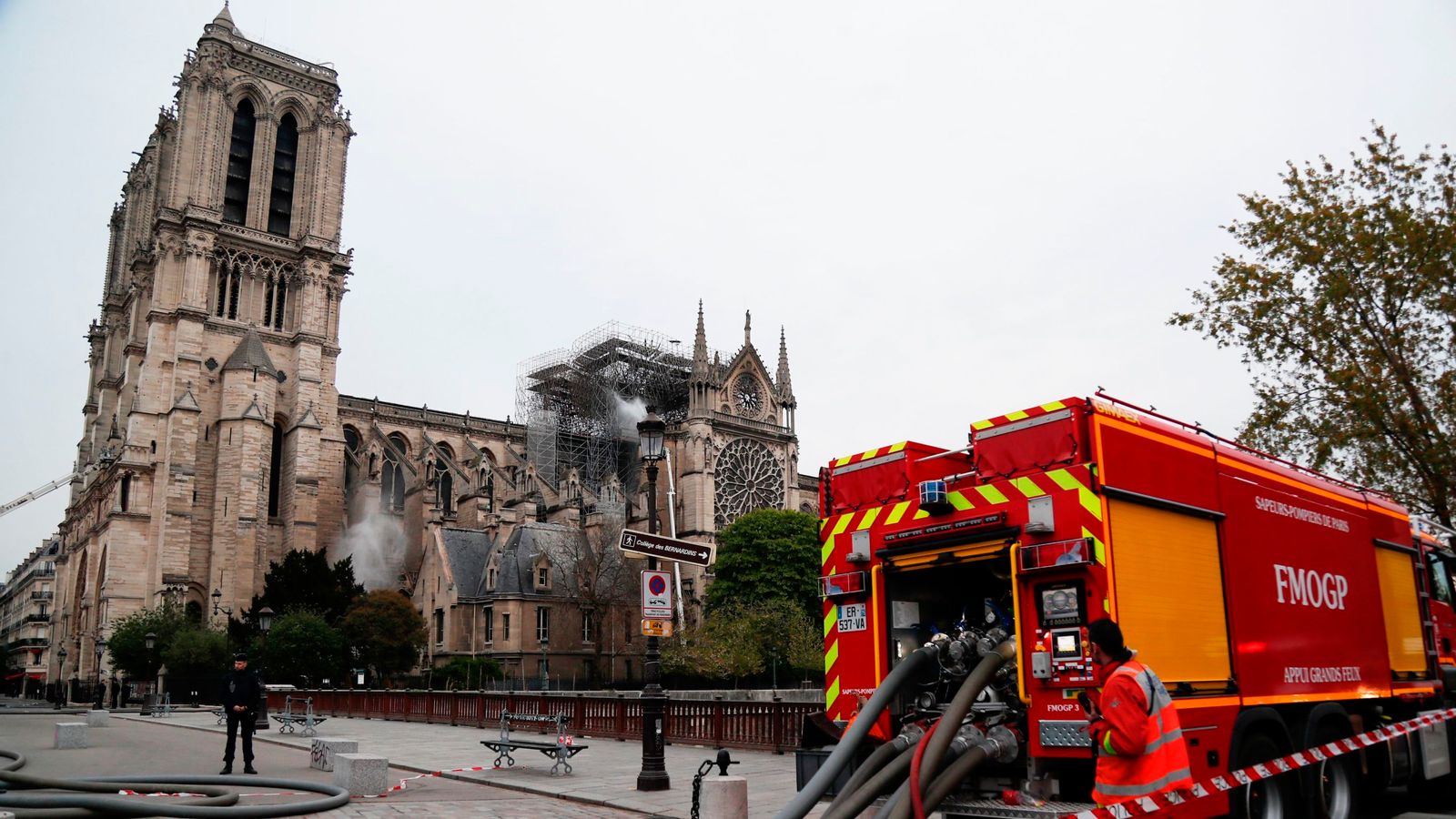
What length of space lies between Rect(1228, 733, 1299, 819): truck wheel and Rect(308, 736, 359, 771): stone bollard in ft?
35.3

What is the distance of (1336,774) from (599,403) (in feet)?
210

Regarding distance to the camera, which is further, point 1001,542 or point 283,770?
point 283,770

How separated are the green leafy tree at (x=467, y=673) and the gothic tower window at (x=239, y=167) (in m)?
31.0

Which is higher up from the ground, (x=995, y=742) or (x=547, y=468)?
(x=547, y=468)

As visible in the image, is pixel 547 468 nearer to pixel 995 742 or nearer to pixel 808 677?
pixel 808 677

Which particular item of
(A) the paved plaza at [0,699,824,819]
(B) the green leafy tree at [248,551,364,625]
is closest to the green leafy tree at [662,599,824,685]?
(B) the green leafy tree at [248,551,364,625]

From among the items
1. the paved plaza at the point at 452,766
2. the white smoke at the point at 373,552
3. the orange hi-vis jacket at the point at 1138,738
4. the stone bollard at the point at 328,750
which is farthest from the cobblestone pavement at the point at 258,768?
the white smoke at the point at 373,552

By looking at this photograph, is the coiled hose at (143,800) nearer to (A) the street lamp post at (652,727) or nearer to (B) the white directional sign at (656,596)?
(A) the street lamp post at (652,727)

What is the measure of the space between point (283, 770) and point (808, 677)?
3588 centimetres

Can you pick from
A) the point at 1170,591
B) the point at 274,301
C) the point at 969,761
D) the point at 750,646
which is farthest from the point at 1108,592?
the point at 274,301

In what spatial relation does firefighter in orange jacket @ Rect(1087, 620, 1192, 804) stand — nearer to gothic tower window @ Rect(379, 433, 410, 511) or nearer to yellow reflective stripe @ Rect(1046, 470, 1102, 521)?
yellow reflective stripe @ Rect(1046, 470, 1102, 521)

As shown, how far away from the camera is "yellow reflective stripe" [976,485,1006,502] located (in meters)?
7.30

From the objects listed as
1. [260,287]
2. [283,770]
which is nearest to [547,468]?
[260,287]

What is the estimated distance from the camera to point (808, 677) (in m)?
48.7
